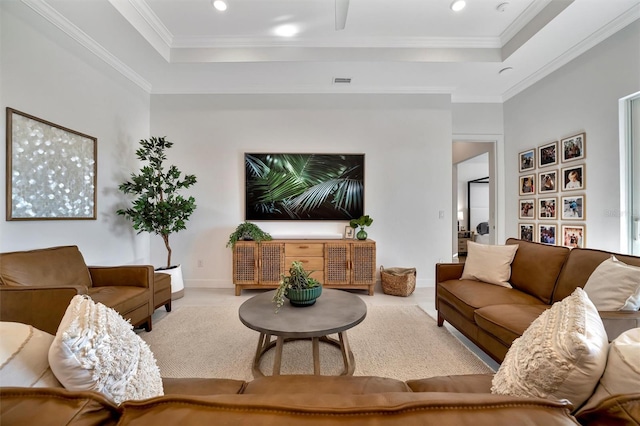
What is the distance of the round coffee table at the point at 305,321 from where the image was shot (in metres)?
1.51

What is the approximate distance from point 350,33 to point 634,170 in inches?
125

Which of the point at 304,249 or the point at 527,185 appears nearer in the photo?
the point at 304,249

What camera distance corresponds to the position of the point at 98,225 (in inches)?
118

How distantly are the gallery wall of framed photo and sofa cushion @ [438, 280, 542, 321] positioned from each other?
5.46 ft

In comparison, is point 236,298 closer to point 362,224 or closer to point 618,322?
point 362,224

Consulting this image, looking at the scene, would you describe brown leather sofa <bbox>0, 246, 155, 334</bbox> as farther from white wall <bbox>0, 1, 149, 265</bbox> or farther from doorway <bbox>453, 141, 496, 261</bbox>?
doorway <bbox>453, 141, 496, 261</bbox>

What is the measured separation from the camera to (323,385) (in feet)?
3.40

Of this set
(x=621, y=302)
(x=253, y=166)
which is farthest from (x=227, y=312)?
(x=621, y=302)

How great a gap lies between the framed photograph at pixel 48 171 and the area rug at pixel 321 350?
57.2 inches

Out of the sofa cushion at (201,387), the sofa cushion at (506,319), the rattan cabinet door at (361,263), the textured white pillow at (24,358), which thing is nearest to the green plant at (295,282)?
the sofa cushion at (201,387)

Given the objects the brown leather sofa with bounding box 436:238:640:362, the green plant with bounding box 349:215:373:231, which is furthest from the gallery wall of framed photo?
the green plant with bounding box 349:215:373:231

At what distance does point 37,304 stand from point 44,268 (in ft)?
1.93

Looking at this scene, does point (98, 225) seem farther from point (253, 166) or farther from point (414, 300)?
point (414, 300)

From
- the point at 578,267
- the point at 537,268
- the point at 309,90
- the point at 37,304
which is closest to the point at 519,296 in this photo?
the point at 537,268
